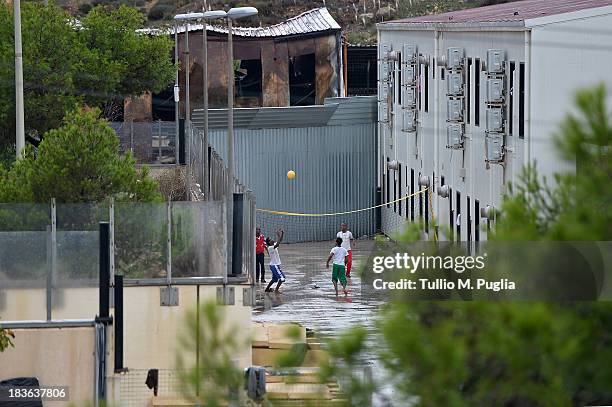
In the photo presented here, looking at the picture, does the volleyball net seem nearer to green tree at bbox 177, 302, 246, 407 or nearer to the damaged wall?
the damaged wall

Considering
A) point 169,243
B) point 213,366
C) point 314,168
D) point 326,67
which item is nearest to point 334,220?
point 314,168

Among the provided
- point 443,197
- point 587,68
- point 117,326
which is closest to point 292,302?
point 443,197

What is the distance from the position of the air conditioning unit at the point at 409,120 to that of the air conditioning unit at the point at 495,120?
29.5ft

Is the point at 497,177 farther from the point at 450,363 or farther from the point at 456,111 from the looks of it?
the point at 450,363

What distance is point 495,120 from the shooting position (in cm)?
2645

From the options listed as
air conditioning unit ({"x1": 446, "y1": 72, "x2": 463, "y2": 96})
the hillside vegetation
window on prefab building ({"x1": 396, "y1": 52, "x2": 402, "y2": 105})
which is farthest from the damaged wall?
the hillside vegetation

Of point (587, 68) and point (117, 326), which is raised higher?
point (587, 68)

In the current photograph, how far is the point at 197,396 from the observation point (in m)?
6.82

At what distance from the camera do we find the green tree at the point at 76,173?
21.5 m

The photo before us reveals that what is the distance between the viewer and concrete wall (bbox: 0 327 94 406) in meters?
17.6

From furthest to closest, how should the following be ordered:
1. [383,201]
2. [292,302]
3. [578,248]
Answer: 1. [383,201]
2. [292,302]
3. [578,248]

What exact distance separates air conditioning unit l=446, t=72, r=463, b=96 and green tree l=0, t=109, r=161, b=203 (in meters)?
10.0

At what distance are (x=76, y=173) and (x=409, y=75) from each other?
52.9 feet

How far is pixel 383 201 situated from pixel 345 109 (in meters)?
2.66
